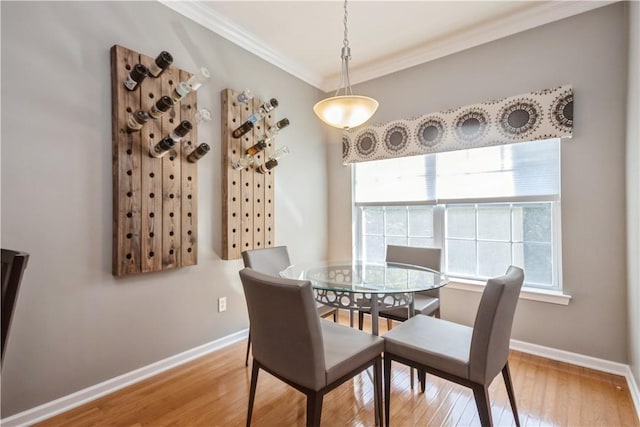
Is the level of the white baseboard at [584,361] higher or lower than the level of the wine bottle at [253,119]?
lower

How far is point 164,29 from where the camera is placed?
85.8 inches

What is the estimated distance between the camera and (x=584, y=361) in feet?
7.32

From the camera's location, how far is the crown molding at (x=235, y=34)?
2.26 metres

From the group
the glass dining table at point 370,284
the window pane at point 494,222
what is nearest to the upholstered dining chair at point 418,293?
the glass dining table at point 370,284

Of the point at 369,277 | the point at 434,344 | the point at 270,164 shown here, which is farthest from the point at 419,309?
the point at 270,164

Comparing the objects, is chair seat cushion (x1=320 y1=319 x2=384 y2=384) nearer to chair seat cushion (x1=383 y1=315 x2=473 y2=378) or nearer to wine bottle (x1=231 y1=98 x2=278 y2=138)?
chair seat cushion (x1=383 y1=315 x2=473 y2=378)

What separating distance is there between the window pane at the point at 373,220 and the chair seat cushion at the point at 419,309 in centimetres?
114

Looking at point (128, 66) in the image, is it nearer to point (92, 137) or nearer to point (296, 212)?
point (92, 137)

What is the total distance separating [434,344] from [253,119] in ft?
6.83

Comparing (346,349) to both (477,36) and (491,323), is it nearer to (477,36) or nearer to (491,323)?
(491,323)

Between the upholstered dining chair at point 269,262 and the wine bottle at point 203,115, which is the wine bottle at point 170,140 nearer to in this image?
the wine bottle at point 203,115

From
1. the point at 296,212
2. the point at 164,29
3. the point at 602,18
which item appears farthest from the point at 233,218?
the point at 602,18

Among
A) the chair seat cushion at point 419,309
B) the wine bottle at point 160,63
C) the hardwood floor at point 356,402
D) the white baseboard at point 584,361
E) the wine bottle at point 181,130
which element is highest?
the wine bottle at point 160,63

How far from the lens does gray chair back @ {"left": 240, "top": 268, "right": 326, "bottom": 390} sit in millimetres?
1259
